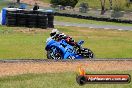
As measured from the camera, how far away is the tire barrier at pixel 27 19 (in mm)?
26281

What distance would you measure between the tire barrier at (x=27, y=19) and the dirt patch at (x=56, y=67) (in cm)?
1459

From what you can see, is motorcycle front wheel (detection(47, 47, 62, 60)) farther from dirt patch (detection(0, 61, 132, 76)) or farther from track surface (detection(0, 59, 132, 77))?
dirt patch (detection(0, 61, 132, 76))

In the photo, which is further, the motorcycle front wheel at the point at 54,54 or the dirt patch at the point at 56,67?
the motorcycle front wheel at the point at 54,54

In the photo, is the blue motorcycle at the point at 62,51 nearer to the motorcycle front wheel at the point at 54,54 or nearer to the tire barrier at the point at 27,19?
the motorcycle front wheel at the point at 54,54

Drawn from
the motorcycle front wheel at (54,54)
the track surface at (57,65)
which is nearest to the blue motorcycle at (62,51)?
the motorcycle front wheel at (54,54)

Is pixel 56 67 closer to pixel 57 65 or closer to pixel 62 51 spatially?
pixel 57 65

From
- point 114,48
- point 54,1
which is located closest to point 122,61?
point 114,48

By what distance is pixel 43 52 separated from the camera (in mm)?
15898

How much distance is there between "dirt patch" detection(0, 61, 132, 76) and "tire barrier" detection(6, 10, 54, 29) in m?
14.6

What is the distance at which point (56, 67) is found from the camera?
11219mm

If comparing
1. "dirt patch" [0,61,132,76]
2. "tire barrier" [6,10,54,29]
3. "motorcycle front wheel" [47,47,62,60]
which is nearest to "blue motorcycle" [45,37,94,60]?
"motorcycle front wheel" [47,47,62,60]

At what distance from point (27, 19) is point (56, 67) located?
15582 millimetres

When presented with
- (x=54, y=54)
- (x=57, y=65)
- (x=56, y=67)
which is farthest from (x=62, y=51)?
(x=56, y=67)

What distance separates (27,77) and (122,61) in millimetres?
4939
